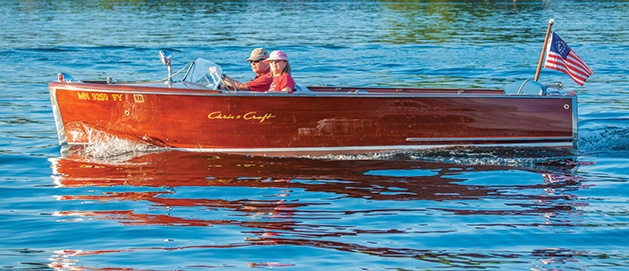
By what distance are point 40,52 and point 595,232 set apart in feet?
60.7

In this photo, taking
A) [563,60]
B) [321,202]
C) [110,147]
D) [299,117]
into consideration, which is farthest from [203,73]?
[563,60]

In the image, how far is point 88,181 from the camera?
8125mm

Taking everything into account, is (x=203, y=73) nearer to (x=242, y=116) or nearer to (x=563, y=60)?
(x=242, y=116)

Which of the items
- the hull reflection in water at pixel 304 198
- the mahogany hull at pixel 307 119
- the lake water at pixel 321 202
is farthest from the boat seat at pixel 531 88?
the hull reflection in water at pixel 304 198

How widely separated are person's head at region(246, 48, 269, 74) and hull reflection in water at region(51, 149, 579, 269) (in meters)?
1.19

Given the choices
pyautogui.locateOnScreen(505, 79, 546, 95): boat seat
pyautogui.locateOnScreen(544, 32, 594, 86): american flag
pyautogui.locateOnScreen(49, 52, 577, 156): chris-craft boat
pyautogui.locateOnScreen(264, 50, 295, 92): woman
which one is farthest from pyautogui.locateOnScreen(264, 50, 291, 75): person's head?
pyautogui.locateOnScreen(544, 32, 594, 86): american flag

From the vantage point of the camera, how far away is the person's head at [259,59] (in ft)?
29.1

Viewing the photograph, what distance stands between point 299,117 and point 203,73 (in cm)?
141

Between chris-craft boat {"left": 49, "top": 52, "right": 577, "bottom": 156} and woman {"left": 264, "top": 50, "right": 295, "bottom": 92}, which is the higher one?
woman {"left": 264, "top": 50, "right": 295, "bottom": 92}

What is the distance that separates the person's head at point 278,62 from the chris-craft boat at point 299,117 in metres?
0.37

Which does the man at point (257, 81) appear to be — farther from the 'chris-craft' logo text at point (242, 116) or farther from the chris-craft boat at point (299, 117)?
the 'chris-craft' logo text at point (242, 116)

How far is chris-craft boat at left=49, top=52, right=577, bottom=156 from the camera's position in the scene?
8.80 meters

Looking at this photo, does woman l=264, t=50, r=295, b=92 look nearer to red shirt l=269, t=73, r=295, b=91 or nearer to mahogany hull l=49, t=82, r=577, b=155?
red shirt l=269, t=73, r=295, b=91

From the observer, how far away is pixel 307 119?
29.2 feet
